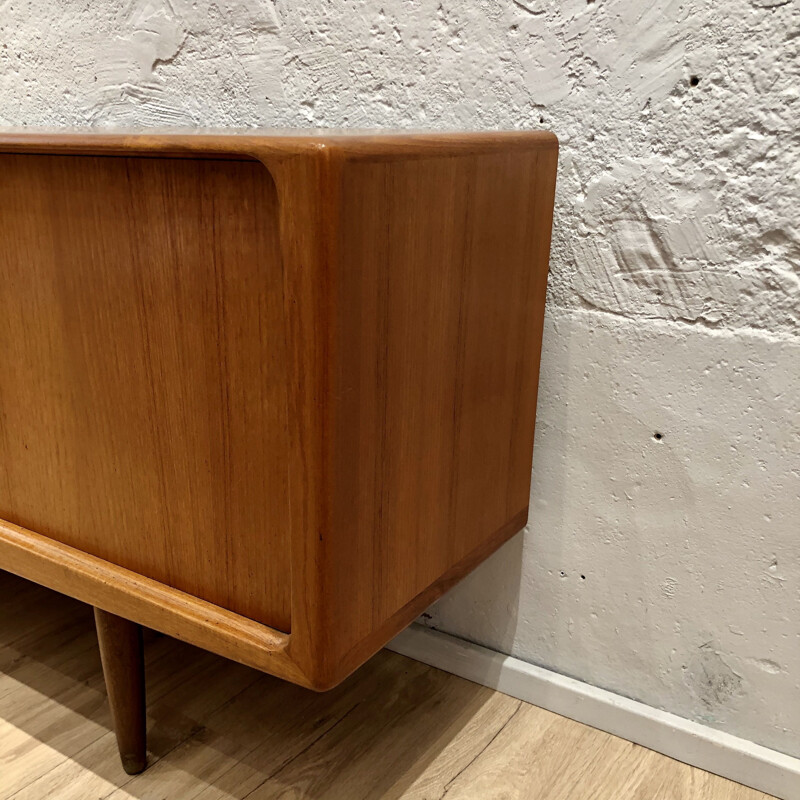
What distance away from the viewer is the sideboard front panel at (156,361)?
2.41 feet

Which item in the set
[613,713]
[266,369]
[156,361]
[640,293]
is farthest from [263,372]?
[613,713]

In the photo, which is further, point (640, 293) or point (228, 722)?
point (228, 722)

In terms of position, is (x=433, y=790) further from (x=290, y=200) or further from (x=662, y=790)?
(x=290, y=200)

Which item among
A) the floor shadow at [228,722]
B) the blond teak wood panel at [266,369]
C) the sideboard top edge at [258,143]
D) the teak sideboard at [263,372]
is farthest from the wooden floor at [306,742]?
the sideboard top edge at [258,143]

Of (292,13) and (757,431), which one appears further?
(292,13)

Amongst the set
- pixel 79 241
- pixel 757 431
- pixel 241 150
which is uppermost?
pixel 241 150

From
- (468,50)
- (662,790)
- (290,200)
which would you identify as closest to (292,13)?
(468,50)

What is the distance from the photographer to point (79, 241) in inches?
32.4

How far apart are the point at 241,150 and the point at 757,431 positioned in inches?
25.7

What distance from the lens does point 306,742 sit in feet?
3.59

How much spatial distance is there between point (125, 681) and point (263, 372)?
19.8 inches

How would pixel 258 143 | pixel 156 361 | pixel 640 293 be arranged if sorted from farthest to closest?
pixel 640 293
pixel 156 361
pixel 258 143

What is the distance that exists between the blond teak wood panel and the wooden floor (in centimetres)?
27

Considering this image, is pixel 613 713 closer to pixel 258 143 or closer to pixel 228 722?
pixel 228 722
